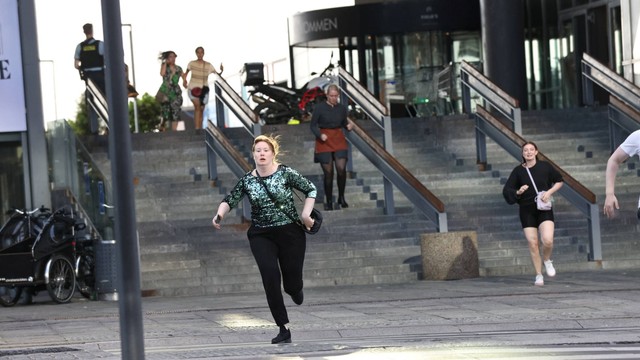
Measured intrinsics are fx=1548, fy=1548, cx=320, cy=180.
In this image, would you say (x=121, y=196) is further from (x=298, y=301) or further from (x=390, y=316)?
(x=390, y=316)

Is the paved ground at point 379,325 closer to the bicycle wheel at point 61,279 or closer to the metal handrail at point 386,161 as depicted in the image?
the bicycle wheel at point 61,279

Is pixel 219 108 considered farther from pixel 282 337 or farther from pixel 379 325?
pixel 282 337

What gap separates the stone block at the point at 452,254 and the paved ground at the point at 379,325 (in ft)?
2.53

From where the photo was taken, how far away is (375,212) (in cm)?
2191

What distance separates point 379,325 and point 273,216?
1.93 meters

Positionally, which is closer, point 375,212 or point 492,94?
point 375,212

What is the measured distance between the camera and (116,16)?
838cm

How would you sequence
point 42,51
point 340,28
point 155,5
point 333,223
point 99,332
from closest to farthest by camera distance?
point 99,332 → point 333,223 → point 42,51 → point 340,28 → point 155,5

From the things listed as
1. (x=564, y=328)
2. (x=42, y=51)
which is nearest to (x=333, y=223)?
(x=42, y=51)

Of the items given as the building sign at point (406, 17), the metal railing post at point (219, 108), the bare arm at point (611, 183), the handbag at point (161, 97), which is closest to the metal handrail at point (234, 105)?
the metal railing post at point (219, 108)

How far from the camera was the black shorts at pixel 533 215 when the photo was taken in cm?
1731

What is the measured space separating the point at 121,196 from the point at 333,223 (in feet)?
42.7

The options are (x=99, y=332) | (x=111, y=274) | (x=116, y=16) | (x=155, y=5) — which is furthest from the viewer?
(x=155, y=5)

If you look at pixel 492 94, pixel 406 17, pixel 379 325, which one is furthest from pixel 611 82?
pixel 379 325
